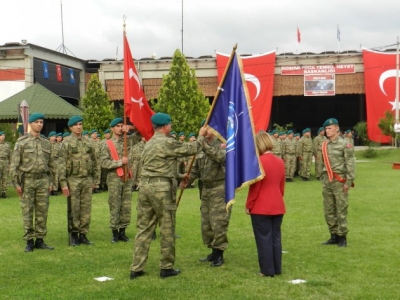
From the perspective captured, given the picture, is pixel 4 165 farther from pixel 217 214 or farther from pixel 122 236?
pixel 217 214

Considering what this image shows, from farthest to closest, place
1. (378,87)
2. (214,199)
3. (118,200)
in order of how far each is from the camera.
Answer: (378,87)
(118,200)
(214,199)

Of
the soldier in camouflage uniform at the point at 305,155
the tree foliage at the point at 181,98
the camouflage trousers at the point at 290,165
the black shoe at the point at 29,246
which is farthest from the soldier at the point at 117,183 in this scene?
the tree foliage at the point at 181,98

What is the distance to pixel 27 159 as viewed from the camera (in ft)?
28.9

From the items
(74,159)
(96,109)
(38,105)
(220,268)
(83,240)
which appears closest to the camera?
(220,268)

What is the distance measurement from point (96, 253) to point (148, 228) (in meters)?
2.00

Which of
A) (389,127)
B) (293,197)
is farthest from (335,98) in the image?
(293,197)

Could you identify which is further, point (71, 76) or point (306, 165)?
point (71, 76)

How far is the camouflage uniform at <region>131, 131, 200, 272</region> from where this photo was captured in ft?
22.5

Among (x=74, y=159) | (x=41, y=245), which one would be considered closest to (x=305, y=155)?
(x=74, y=159)

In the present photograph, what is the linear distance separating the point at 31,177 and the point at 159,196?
2.98 metres

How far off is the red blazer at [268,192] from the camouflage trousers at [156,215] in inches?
40.4

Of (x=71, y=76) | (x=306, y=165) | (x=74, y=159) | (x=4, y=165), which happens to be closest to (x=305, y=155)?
(x=306, y=165)

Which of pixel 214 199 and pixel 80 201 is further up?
pixel 214 199

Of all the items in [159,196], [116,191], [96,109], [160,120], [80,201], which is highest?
[96,109]
